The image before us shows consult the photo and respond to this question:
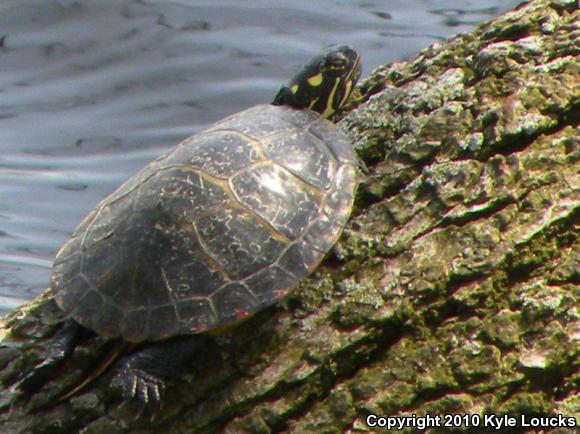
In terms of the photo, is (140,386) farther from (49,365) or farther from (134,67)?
(134,67)

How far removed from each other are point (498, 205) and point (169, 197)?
75 cm

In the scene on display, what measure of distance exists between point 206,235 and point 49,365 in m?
0.45

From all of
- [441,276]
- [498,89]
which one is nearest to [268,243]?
[441,276]

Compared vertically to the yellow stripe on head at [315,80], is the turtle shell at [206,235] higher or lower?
lower

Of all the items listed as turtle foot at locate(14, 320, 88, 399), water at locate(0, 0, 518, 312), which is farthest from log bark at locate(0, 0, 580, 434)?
water at locate(0, 0, 518, 312)

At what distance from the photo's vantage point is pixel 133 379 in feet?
8.32

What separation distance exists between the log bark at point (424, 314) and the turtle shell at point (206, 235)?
8 cm

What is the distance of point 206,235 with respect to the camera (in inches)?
105

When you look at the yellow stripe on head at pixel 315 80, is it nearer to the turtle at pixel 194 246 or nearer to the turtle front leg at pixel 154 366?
the turtle at pixel 194 246

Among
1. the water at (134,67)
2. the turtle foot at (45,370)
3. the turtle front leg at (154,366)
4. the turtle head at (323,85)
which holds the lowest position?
the water at (134,67)

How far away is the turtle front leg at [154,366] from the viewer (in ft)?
8.30

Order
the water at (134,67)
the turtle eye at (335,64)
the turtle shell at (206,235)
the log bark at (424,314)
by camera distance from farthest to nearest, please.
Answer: the water at (134,67) → the turtle eye at (335,64) → the turtle shell at (206,235) → the log bark at (424,314)

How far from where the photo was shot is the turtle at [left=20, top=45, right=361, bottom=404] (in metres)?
2.61

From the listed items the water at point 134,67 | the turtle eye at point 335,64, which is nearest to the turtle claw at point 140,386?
the turtle eye at point 335,64
